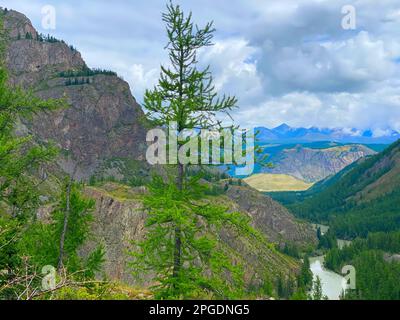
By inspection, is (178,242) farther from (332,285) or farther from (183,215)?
(332,285)

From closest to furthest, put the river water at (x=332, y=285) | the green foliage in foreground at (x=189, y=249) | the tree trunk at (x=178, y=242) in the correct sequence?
the green foliage in foreground at (x=189, y=249) → the tree trunk at (x=178, y=242) → the river water at (x=332, y=285)

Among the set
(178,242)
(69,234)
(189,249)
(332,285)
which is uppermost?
(178,242)

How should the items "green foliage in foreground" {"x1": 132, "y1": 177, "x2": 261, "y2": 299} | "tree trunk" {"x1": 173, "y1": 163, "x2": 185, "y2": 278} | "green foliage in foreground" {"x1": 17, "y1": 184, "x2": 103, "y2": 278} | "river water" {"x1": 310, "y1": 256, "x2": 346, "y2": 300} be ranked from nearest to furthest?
"green foliage in foreground" {"x1": 132, "y1": 177, "x2": 261, "y2": 299} < "tree trunk" {"x1": 173, "y1": 163, "x2": 185, "y2": 278} < "green foliage in foreground" {"x1": 17, "y1": 184, "x2": 103, "y2": 278} < "river water" {"x1": 310, "y1": 256, "x2": 346, "y2": 300}

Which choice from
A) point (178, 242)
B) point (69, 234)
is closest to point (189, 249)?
point (178, 242)

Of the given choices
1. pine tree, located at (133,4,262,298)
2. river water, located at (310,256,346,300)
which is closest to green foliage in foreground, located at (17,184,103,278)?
pine tree, located at (133,4,262,298)

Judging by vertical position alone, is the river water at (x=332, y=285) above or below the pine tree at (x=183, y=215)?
below

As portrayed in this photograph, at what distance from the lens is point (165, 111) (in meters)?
20.0

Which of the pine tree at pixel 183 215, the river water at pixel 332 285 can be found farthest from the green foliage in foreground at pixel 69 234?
the river water at pixel 332 285

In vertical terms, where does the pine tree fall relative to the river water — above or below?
above

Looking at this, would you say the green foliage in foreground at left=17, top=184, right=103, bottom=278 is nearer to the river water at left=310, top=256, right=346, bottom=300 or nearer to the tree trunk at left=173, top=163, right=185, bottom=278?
the tree trunk at left=173, top=163, right=185, bottom=278

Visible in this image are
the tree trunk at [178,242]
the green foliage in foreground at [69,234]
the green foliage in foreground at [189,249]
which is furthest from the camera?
the green foliage in foreground at [69,234]

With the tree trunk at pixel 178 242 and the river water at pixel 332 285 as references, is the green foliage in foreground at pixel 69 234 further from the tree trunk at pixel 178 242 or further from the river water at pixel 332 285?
the river water at pixel 332 285

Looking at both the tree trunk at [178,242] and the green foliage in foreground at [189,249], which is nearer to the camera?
the green foliage in foreground at [189,249]

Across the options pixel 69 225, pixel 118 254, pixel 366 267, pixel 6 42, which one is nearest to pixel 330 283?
pixel 366 267
